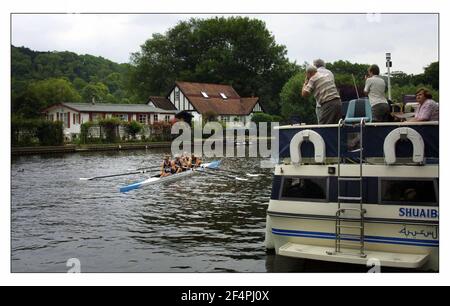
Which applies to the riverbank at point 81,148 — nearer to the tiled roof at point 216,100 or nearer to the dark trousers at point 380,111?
the tiled roof at point 216,100

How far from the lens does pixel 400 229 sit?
9844mm

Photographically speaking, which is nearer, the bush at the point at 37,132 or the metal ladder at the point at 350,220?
the metal ladder at the point at 350,220

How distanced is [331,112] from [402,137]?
187 cm

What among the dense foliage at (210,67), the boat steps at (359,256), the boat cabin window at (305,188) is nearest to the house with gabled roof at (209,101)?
the dense foliage at (210,67)

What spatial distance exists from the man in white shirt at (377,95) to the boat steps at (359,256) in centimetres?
307

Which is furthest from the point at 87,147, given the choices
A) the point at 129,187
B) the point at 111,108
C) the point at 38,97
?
the point at 129,187

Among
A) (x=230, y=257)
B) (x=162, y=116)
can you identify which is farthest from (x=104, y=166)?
(x=162, y=116)

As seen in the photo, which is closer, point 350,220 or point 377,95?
point 350,220

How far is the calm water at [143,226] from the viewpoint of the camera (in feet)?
40.1

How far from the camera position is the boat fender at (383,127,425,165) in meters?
9.69

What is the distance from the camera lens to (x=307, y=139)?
417 inches

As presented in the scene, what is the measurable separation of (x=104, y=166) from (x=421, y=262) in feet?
86.4

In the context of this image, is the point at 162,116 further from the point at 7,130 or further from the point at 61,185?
the point at 7,130

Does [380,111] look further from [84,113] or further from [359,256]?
A: [84,113]
